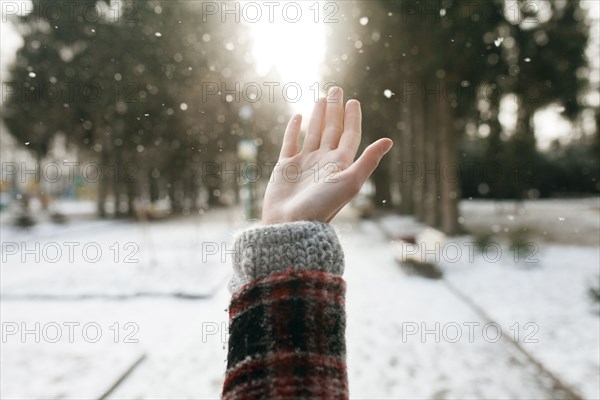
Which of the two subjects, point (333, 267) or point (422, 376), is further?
point (422, 376)

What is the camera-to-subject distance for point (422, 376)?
4.10 metres

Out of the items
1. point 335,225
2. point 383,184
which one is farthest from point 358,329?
point 383,184

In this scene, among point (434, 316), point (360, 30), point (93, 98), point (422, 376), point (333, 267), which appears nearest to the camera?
point (333, 267)

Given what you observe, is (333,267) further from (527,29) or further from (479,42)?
(527,29)

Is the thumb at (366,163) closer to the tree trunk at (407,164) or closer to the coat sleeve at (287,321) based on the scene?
the coat sleeve at (287,321)

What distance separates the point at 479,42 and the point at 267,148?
14291mm

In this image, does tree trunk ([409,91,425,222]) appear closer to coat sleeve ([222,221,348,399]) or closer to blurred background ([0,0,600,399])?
blurred background ([0,0,600,399])

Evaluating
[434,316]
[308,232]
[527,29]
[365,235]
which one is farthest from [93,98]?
[308,232]

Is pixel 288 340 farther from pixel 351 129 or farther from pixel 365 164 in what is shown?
pixel 351 129

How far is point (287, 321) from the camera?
1.16 m

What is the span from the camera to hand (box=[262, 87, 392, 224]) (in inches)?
59.6

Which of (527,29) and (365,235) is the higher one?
(527,29)

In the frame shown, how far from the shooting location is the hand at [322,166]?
1513mm

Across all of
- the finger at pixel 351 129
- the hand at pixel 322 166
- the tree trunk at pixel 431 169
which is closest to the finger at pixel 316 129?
the hand at pixel 322 166
